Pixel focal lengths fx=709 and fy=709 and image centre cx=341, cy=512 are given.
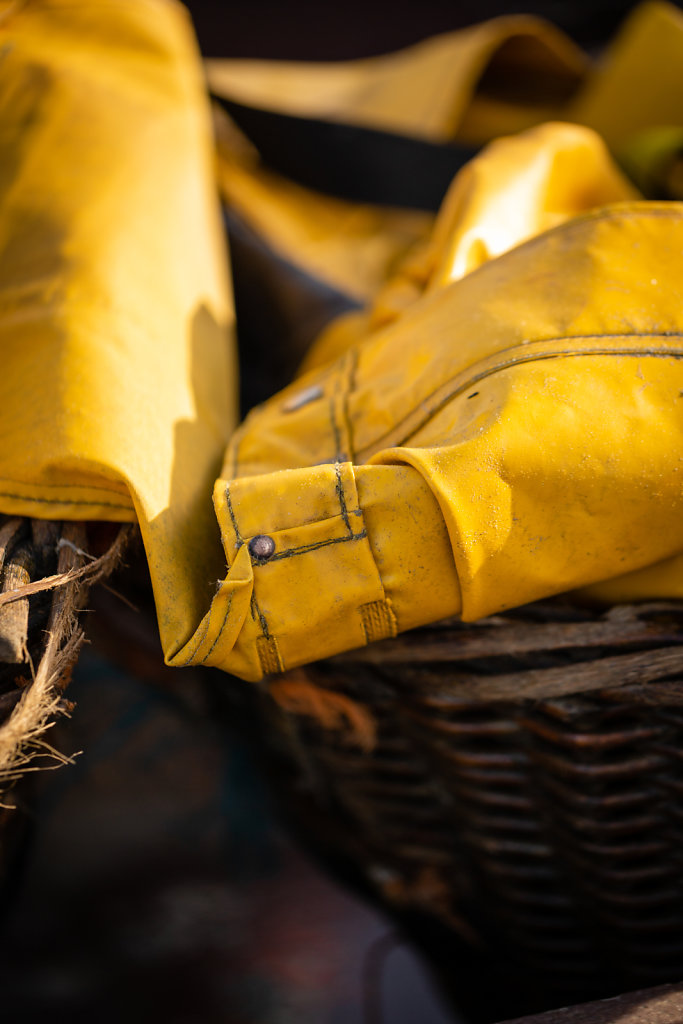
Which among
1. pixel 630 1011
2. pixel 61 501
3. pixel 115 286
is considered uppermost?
pixel 115 286

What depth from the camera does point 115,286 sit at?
0.61 metres

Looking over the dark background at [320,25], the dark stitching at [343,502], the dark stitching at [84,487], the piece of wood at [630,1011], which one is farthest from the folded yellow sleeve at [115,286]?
the dark background at [320,25]

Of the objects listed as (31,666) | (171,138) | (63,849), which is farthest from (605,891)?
(171,138)

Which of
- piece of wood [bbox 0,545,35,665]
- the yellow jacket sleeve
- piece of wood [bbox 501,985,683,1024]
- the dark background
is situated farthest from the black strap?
the dark background

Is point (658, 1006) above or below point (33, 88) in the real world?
below

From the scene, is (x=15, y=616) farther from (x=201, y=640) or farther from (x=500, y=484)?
(x=500, y=484)

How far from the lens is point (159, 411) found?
573mm

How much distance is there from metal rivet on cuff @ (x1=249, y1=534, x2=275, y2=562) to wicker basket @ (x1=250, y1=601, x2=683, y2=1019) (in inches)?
5.8

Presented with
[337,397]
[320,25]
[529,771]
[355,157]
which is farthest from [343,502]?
[320,25]

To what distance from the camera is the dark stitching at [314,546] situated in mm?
475

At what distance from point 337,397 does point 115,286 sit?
0.70ft

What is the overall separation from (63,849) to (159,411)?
0.69m

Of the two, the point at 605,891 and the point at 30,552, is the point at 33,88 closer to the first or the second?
the point at 30,552

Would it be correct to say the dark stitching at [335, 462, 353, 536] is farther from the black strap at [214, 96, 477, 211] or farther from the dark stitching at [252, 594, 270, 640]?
the black strap at [214, 96, 477, 211]
